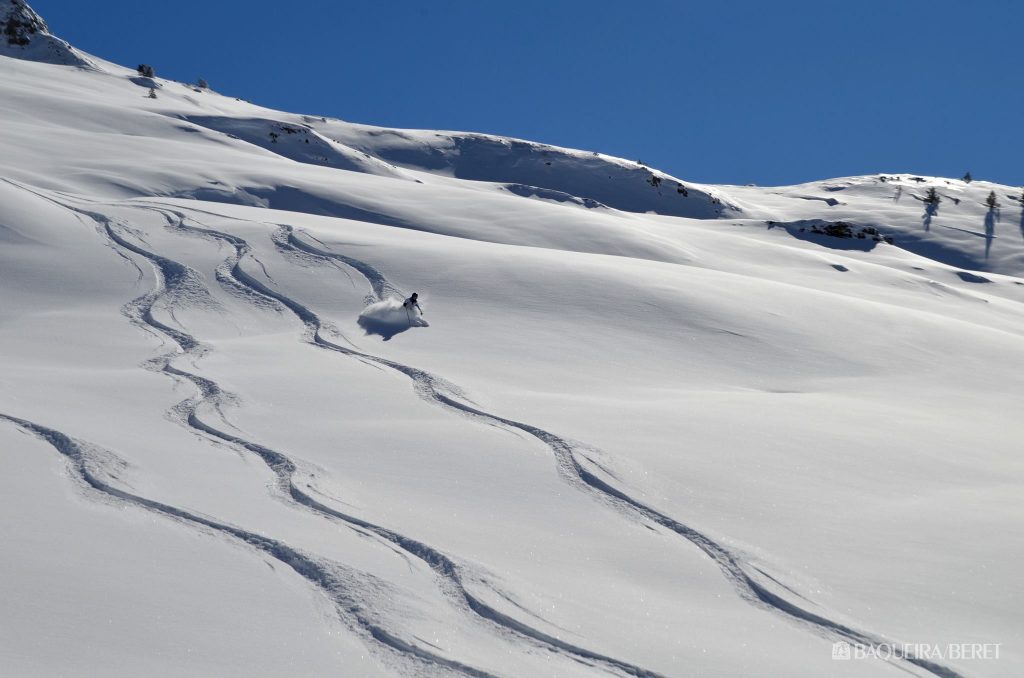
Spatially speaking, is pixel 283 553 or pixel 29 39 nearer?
pixel 283 553

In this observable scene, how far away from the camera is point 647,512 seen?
164 inches

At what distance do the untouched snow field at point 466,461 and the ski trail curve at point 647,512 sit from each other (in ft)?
0.05

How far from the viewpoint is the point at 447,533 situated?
3795mm

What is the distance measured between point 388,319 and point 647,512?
4249 mm

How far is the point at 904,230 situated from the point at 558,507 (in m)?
23.6

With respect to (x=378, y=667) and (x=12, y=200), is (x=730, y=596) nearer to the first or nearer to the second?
(x=378, y=667)

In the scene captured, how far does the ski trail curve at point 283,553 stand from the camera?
2932 mm

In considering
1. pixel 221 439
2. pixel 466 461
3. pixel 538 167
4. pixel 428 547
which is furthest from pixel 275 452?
pixel 538 167

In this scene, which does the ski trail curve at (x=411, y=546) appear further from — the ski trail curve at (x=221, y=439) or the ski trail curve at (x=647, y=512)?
the ski trail curve at (x=647, y=512)

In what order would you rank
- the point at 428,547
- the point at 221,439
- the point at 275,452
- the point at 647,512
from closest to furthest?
the point at 428,547, the point at 647,512, the point at 275,452, the point at 221,439

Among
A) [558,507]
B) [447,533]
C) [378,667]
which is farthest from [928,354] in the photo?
[378,667]

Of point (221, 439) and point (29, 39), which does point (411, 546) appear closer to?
point (221, 439)

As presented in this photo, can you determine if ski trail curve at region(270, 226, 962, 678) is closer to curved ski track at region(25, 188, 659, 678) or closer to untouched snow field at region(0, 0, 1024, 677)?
untouched snow field at region(0, 0, 1024, 677)

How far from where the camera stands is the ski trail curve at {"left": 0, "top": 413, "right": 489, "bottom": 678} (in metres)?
2.93
